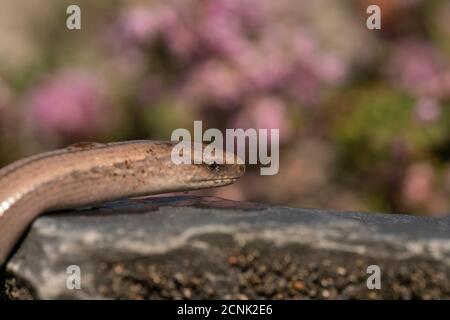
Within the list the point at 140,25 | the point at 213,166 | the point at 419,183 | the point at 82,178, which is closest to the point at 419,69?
the point at 419,183

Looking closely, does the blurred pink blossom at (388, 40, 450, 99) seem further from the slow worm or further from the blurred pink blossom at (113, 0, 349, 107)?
the slow worm

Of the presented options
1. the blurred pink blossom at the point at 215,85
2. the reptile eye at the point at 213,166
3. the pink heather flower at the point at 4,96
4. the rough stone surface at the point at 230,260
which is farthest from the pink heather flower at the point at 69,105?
the rough stone surface at the point at 230,260

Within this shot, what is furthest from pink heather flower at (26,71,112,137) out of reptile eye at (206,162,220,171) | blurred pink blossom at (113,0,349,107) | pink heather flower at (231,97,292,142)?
reptile eye at (206,162,220,171)

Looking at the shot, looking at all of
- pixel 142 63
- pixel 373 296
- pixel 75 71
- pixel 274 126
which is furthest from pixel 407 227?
pixel 75 71

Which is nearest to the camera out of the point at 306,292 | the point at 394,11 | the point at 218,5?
the point at 306,292

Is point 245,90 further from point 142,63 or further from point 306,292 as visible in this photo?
point 306,292

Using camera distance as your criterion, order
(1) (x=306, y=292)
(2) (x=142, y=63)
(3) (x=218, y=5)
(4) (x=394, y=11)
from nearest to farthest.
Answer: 1. (1) (x=306, y=292)
2. (3) (x=218, y=5)
3. (2) (x=142, y=63)
4. (4) (x=394, y=11)

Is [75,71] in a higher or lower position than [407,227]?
higher
